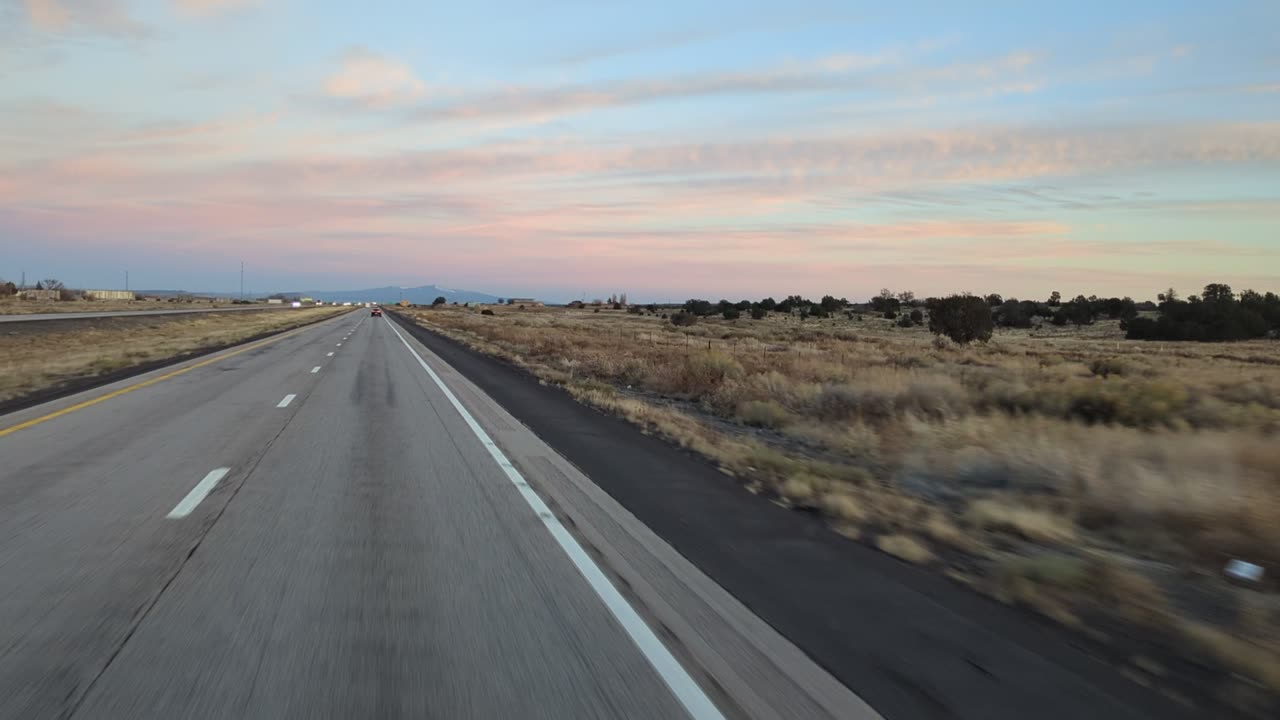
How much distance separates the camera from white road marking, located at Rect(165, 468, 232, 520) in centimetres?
647

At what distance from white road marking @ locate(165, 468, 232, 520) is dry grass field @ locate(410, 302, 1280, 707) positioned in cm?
543

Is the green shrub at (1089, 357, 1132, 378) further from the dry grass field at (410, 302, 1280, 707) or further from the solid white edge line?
the solid white edge line

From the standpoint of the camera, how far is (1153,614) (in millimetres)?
4914

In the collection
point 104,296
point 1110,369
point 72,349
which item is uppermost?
point 104,296

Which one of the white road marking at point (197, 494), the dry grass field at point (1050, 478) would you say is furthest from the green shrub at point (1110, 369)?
the white road marking at point (197, 494)

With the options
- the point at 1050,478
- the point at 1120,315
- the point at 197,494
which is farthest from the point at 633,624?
the point at 1120,315

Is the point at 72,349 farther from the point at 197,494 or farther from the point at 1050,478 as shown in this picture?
the point at 1050,478

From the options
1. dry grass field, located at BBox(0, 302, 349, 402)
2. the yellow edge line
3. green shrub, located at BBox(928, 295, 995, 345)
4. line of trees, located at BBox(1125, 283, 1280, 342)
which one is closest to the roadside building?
dry grass field, located at BBox(0, 302, 349, 402)

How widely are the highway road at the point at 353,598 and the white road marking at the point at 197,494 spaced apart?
0.04m

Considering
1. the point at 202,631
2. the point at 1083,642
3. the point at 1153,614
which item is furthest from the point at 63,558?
the point at 1153,614

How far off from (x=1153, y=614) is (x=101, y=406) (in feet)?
49.1

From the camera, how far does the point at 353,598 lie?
465cm

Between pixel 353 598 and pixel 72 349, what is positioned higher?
pixel 353 598

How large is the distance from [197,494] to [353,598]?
136 inches
